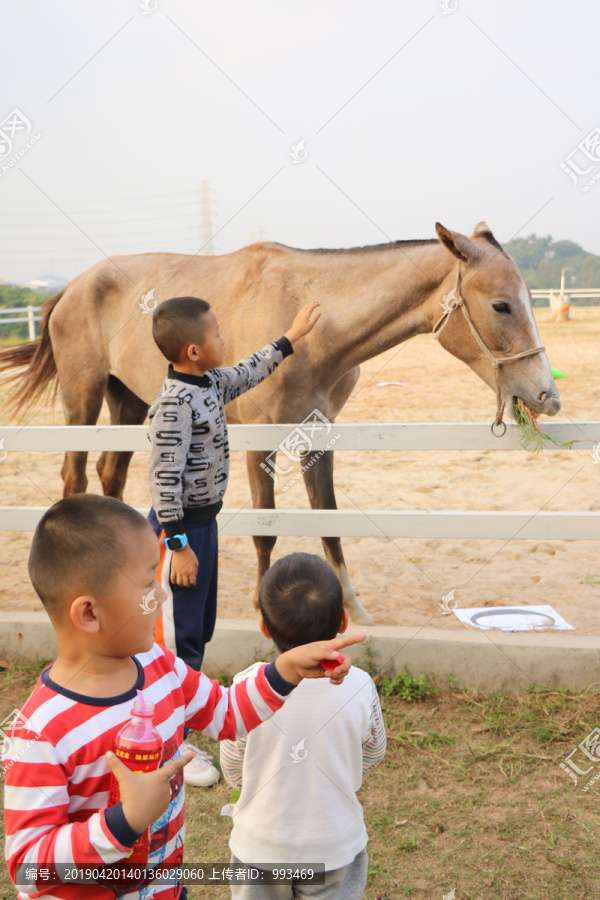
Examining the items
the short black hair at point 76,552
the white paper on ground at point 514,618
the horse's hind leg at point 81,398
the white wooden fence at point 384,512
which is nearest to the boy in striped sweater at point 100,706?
the short black hair at point 76,552

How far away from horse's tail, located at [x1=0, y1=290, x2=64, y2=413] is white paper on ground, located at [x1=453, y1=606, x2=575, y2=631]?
3.18 m

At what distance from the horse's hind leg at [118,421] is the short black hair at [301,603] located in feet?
10.7

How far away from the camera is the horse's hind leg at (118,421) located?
4.59 meters

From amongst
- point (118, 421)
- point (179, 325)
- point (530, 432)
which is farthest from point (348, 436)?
point (118, 421)

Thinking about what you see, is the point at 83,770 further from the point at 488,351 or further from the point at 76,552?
the point at 488,351

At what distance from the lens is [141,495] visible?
265 inches

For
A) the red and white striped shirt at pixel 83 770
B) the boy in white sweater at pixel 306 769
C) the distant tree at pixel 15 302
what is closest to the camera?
the red and white striped shirt at pixel 83 770

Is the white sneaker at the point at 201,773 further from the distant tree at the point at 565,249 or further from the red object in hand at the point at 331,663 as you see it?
the distant tree at the point at 565,249

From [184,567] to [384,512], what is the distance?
128cm

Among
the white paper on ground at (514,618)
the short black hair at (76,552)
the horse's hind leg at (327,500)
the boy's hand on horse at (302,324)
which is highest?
the boy's hand on horse at (302,324)

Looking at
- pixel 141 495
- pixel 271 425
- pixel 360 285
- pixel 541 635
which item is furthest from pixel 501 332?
pixel 141 495

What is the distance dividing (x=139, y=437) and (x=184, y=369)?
1226 millimetres

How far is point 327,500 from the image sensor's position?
12.7 ft

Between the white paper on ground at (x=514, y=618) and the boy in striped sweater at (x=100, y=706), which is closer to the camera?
the boy in striped sweater at (x=100, y=706)
